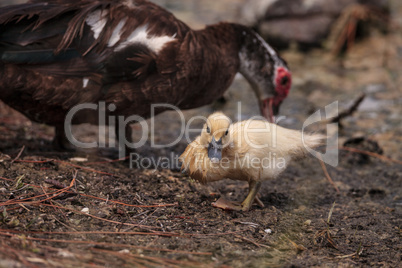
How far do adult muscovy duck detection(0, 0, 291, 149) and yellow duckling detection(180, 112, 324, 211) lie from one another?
803mm

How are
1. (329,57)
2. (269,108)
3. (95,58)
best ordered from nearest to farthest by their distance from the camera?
(95,58)
(269,108)
(329,57)

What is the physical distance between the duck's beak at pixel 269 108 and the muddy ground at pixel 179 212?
0.59 metres

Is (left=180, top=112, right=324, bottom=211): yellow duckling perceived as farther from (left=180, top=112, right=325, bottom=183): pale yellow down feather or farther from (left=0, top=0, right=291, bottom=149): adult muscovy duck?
(left=0, top=0, right=291, bottom=149): adult muscovy duck

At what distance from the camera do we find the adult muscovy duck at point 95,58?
365cm

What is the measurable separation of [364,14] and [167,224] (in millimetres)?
5784

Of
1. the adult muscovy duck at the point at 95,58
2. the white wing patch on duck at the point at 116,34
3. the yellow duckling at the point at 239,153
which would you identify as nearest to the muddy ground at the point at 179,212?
the yellow duckling at the point at 239,153

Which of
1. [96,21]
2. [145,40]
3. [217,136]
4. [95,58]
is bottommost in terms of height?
[217,136]

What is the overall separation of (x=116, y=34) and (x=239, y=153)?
4.66 feet

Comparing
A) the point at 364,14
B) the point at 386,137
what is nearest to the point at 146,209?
→ the point at 386,137

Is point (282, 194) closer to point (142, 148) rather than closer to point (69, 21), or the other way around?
point (142, 148)

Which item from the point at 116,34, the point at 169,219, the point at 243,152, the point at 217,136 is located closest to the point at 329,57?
the point at 116,34

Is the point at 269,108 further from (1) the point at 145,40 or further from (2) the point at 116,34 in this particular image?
(2) the point at 116,34

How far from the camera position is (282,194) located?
12.6 feet

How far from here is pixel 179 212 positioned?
A: 3.15 m
